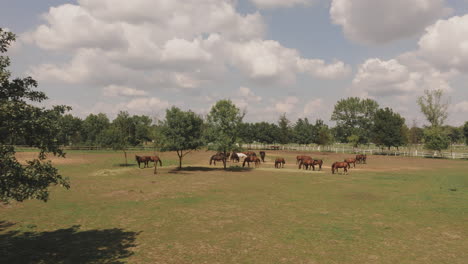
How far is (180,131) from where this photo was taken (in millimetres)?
33312

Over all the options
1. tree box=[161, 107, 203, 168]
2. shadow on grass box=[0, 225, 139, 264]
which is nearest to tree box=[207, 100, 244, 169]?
tree box=[161, 107, 203, 168]

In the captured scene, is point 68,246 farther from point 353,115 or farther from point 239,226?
point 353,115

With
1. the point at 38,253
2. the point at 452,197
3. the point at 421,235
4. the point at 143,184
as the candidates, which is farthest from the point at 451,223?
the point at 143,184

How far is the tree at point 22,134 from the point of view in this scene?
22.5ft

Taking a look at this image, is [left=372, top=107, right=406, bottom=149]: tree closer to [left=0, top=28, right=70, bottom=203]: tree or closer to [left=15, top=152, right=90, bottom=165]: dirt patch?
[left=15, top=152, right=90, bottom=165]: dirt patch

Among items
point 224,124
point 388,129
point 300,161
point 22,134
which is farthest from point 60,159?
point 388,129

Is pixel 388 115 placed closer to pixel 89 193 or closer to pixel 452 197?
pixel 452 197

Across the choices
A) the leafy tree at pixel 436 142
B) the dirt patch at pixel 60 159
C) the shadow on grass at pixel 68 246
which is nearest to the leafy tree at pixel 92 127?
the dirt patch at pixel 60 159

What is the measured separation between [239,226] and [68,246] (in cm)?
728

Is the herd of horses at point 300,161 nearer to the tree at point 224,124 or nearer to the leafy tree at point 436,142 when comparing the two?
the tree at point 224,124

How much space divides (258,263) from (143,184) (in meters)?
17.2

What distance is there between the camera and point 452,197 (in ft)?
61.9

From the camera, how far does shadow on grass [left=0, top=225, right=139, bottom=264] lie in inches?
375

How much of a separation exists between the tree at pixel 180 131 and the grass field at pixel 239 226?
36.5ft
